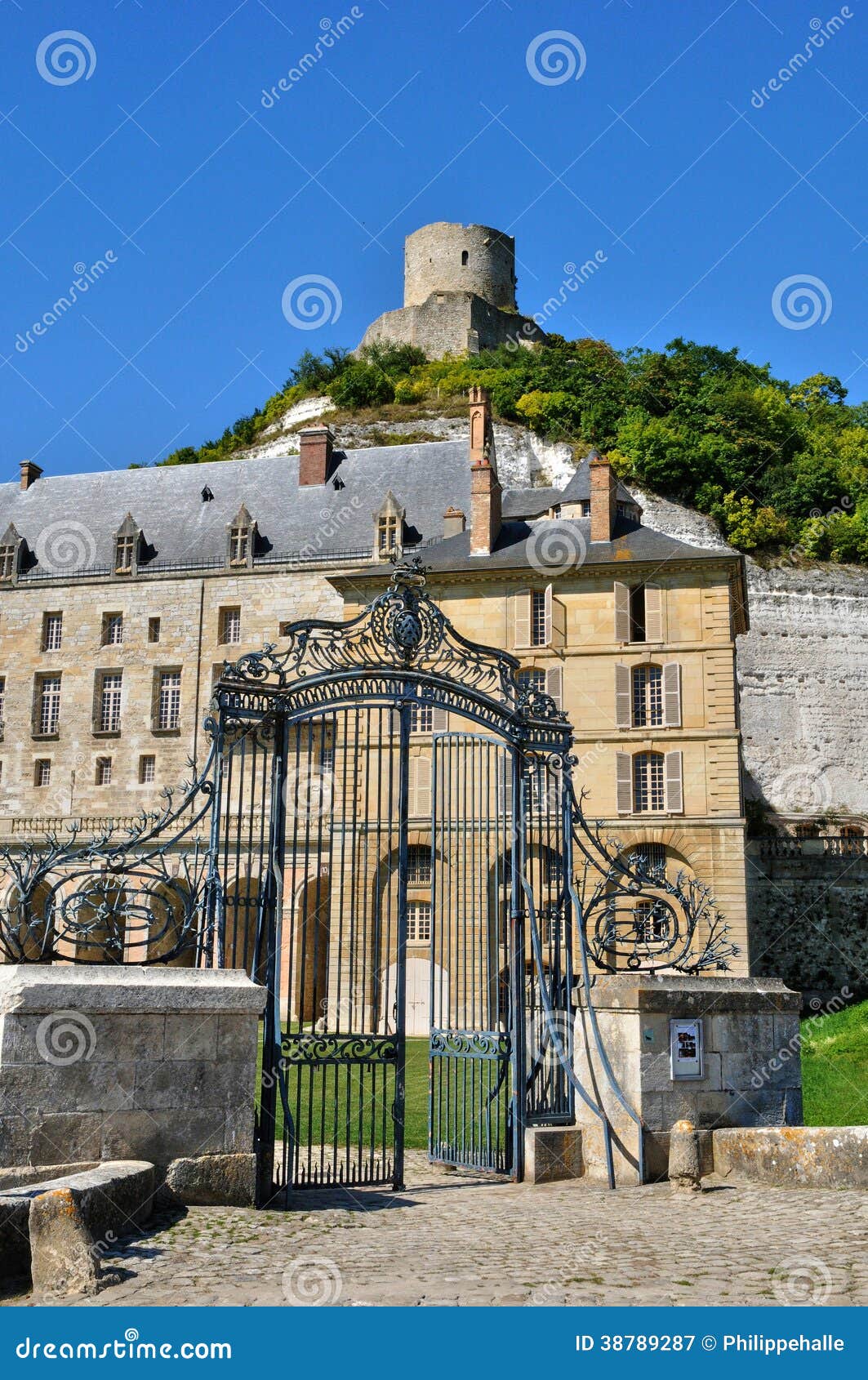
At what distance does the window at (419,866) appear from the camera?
27.7 metres

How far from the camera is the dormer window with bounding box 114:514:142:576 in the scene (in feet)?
138

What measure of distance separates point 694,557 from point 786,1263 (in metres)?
24.5

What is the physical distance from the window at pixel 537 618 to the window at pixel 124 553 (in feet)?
56.3

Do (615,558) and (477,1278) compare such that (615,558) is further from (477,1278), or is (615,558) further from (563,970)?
(477,1278)

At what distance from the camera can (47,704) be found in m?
41.6

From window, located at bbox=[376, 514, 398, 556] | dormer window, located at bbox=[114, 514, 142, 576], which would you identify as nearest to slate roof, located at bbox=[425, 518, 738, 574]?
window, located at bbox=[376, 514, 398, 556]

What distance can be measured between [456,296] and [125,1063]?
7084cm

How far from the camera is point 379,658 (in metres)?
9.57

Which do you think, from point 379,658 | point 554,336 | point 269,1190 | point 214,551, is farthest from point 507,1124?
point 554,336

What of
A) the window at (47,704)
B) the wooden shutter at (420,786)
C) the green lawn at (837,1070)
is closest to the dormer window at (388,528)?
the wooden shutter at (420,786)

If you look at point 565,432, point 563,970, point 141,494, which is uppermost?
point 565,432

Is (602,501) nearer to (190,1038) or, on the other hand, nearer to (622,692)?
(622,692)

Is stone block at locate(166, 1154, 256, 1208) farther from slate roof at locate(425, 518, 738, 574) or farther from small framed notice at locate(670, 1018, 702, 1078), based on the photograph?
slate roof at locate(425, 518, 738, 574)

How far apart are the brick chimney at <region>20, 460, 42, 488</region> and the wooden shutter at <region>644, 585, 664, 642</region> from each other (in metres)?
27.2
